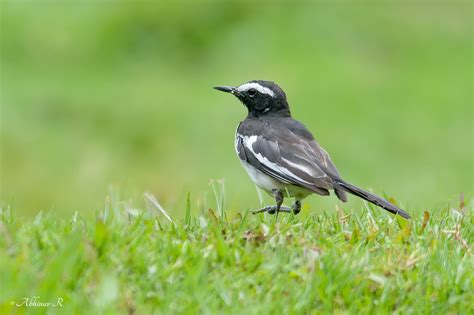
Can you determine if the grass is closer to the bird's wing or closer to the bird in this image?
the bird

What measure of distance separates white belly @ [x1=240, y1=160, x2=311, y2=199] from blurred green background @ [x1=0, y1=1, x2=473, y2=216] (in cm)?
499

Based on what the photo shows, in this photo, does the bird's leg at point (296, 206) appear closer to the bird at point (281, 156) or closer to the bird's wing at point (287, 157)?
the bird at point (281, 156)

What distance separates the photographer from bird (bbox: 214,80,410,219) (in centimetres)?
867

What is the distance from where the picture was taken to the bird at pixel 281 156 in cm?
867

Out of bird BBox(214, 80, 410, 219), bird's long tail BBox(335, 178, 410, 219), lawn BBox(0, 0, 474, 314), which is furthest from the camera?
bird BBox(214, 80, 410, 219)

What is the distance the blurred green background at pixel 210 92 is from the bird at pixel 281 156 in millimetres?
4303

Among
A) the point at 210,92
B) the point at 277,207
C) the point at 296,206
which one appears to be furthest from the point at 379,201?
the point at 210,92

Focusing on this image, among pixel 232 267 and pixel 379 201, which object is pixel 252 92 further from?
pixel 232 267

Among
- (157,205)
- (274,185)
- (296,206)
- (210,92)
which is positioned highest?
(157,205)

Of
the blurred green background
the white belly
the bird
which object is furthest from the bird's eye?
the blurred green background

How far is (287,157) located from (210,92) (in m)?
10.6

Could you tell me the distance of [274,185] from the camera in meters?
9.12

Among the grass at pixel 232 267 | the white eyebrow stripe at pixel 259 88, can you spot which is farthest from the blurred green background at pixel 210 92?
the grass at pixel 232 267

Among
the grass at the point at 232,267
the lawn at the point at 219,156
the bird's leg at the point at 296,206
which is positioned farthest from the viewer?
the bird's leg at the point at 296,206
